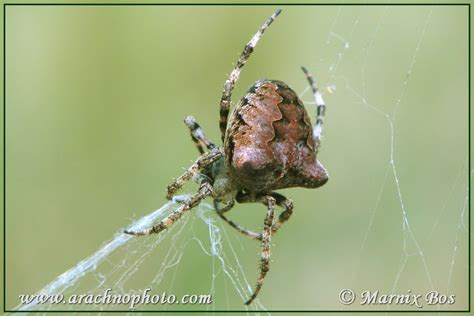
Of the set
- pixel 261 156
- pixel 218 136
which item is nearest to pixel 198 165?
pixel 261 156

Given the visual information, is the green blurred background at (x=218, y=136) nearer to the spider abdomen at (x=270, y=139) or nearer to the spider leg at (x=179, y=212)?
the spider leg at (x=179, y=212)

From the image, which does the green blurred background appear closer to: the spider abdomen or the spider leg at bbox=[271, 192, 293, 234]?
the spider leg at bbox=[271, 192, 293, 234]

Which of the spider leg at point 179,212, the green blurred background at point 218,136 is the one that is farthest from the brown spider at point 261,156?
the green blurred background at point 218,136

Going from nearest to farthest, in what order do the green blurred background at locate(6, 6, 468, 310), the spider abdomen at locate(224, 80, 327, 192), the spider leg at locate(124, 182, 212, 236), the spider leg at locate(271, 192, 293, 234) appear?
1. the spider abdomen at locate(224, 80, 327, 192)
2. the spider leg at locate(124, 182, 212, 236)
3. the spider leg at locate(271, 192, 293, 234)
4. the green blurred background at locate(6, 6, 468, 310)

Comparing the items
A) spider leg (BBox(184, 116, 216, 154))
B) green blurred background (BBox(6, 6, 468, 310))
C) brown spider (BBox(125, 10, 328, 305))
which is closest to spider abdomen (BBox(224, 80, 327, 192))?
brown spider (BBox(125, 10, 328, 305))

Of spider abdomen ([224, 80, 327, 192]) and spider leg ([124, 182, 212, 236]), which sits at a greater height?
spider abdomen ([224, 80, 327, 192])

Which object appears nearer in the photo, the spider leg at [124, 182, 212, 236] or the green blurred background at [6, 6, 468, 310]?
the spider leg at [124, 182, 212, 236]

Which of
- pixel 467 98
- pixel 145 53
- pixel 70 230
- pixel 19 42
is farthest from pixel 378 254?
pixel 19 42
